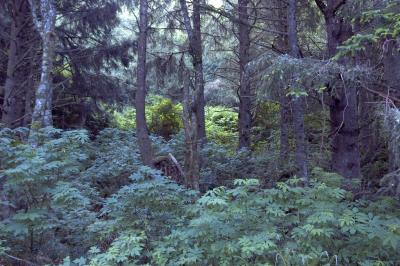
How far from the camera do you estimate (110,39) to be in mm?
14938

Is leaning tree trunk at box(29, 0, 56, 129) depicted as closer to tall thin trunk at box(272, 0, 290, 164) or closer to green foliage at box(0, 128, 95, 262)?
green foliage at box(0, 128, 95, 262)

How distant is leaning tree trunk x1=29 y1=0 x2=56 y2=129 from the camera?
8.34 meters

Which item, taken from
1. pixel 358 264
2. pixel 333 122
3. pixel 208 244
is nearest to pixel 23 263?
pixel 208 244

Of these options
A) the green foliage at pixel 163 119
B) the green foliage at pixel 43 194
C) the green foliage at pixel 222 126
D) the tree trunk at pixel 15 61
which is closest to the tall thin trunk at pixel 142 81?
the tree trunk at pixel 15 61

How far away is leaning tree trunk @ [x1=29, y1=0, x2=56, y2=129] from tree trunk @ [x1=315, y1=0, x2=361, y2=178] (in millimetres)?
5310

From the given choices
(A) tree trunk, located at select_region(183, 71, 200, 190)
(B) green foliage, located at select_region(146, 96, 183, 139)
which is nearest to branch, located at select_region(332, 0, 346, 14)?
(A) tree trunk, located at select_region(183, 71, 200, 190)

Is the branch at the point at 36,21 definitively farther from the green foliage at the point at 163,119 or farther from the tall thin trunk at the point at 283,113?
the green foliage at the point at 163,119

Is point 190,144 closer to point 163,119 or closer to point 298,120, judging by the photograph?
point 298,120

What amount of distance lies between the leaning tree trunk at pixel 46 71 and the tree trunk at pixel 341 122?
531 cm

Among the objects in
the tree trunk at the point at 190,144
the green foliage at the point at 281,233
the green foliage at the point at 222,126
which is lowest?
the green foliage at the point at 281,233

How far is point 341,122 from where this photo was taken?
9.06 metres

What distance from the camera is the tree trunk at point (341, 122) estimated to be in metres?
8.86

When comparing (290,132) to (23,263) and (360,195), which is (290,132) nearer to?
(360,195)

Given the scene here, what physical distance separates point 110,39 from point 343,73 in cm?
1046
